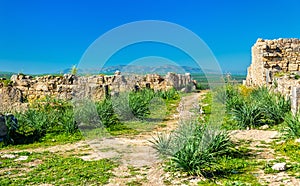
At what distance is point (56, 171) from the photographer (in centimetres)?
658

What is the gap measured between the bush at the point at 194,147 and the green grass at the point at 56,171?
1.20 meters

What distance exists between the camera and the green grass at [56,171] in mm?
5969

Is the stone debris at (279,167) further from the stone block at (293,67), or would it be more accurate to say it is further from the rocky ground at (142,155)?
the stone block at (293,67)

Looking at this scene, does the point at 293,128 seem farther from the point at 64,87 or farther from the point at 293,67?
the point at 64,87

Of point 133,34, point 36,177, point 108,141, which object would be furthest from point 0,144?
point 133,34

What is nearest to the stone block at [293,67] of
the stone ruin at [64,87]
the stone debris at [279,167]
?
the stone ruin at [64,87]

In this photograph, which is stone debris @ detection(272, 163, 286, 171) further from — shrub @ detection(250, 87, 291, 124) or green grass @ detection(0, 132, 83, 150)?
green grass @ detection(0, 132, 83, 150)

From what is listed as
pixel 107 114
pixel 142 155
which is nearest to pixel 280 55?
pixel 107 114

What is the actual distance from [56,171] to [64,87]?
12.6 meters

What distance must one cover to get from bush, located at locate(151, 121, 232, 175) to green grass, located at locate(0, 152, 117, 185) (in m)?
1.20

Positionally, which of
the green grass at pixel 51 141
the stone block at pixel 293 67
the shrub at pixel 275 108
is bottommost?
the green grass at pixel 51 141

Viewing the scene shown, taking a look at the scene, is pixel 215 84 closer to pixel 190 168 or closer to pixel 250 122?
pixel 250 122

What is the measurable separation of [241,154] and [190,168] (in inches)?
64.2

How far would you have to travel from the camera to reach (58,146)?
8.96m
